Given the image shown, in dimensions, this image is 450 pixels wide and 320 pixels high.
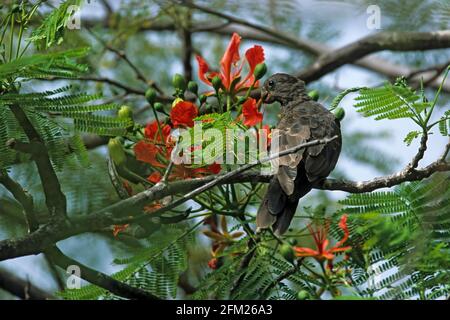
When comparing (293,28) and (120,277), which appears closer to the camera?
(120,277)

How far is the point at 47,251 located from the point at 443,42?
13.4 feet

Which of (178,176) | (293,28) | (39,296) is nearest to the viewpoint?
(178,176)

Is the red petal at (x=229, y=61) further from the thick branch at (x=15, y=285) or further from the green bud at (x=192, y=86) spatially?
the thick branch at (x=15, y=285)

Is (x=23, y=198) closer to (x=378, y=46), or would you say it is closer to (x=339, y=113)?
(x=339, y=113)

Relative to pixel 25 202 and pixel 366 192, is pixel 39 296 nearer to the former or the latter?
pixel 25 202

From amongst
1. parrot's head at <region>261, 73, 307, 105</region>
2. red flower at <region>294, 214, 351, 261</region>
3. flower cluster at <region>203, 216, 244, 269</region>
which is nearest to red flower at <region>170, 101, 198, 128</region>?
flower cluster at <region>203, 216, 244, 269</region>

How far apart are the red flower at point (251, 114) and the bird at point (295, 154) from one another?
0.38m

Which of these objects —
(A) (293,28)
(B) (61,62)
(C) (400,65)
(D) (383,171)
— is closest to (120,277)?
(B) (61,62)

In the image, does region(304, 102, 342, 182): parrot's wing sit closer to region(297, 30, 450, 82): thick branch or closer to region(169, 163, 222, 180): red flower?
region(169, 163, 222, 180): red flower

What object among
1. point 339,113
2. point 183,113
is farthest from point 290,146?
point 183,113

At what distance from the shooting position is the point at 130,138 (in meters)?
4.30

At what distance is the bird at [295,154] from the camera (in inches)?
167

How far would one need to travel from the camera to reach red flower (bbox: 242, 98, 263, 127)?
4062 mm

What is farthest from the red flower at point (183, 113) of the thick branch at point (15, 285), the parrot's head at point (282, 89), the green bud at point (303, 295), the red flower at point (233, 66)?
the thick branch at point (15, 285)
